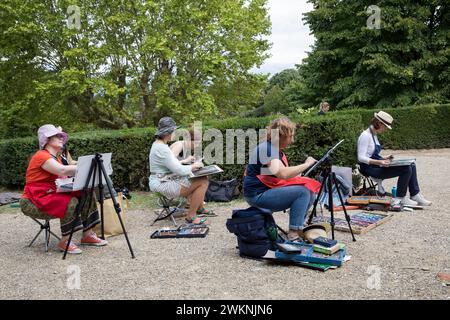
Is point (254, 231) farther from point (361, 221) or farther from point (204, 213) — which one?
point (204, 213)

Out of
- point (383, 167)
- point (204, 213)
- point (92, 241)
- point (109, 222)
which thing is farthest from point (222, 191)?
point (92, 241)

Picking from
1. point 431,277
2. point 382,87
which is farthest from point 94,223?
point 382,87

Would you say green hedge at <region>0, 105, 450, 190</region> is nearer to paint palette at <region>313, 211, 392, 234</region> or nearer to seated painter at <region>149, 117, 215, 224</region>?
paint palette at <region>313, 211, 392, 234</region>

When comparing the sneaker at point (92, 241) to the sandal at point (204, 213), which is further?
the sandal at point (204, 213)

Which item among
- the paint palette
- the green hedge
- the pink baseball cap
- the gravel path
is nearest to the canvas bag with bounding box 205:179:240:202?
the green hedge

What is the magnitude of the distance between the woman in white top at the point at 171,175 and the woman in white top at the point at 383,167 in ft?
8.87

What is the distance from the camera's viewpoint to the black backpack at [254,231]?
461 centimetres

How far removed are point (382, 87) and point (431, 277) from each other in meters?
18.0

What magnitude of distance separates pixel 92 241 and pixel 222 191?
299 centimetres

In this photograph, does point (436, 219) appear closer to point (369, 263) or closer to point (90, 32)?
point (369, 263)

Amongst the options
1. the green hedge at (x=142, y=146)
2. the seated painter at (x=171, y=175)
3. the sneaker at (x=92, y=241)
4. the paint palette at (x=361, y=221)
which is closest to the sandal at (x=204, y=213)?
the seated painter at (x=171, y=175)

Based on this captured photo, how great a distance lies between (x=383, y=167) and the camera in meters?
7.03

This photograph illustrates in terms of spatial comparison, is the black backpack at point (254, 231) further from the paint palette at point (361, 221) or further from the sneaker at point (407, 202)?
the sneaker at point (407, 202)

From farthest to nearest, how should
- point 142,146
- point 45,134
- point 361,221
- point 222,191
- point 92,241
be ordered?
point 142,146 → point 222,191 → point 361,221 → point 92,241 → point 45,134
